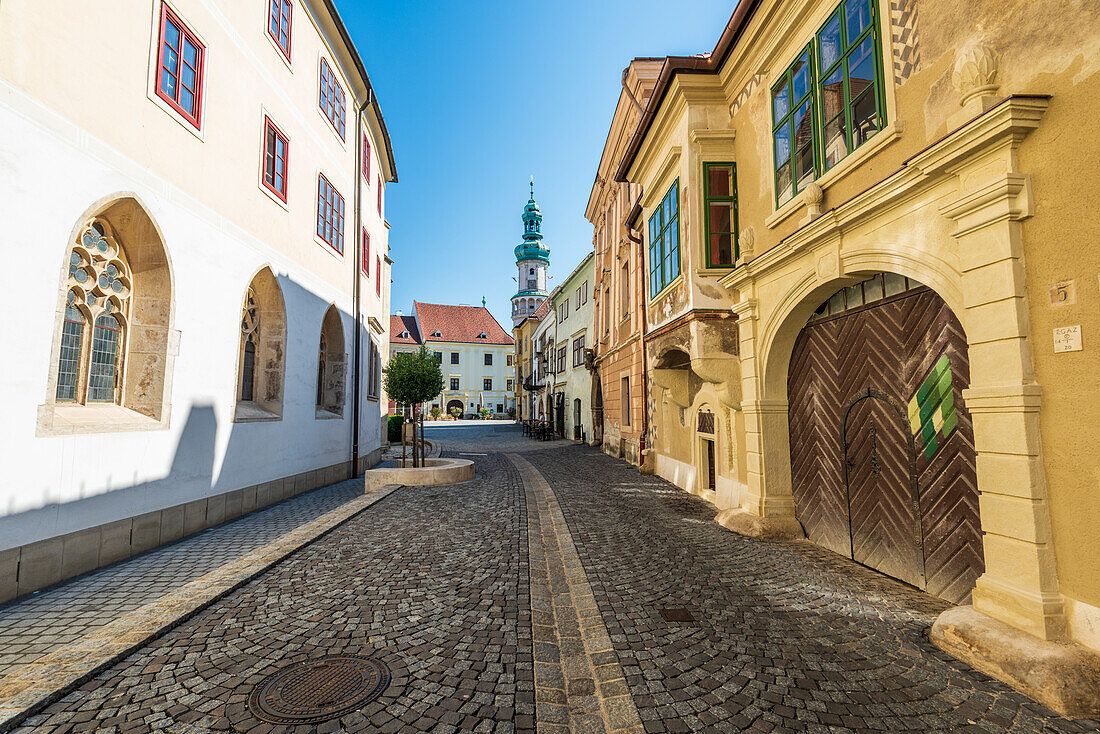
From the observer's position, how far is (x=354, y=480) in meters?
12.7

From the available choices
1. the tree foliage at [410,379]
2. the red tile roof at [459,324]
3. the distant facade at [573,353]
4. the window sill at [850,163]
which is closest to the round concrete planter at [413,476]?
the tree foliage at [410,379]

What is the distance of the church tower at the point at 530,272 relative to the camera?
6675 cm

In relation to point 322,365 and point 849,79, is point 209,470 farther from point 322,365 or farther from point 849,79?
point 849,79

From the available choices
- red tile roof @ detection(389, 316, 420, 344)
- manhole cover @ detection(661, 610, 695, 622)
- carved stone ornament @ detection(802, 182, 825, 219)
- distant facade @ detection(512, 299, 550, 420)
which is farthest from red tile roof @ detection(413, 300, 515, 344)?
manhole cover @ detection(661, 610, 695, 622)

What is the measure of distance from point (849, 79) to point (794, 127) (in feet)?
3.30

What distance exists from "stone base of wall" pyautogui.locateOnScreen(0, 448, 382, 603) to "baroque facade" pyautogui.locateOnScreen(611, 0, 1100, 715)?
25.5 feet

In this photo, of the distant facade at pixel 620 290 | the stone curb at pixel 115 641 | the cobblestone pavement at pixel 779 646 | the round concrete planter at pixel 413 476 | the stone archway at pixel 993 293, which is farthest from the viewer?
the distant facade at pixel 620 290

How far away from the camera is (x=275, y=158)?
9672mm

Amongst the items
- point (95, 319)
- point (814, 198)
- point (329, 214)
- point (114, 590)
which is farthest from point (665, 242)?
point (114, 590)

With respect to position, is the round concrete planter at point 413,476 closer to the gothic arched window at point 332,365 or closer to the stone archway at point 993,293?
the gothic arched window at point 332,365

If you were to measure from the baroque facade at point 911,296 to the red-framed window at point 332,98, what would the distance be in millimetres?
8403

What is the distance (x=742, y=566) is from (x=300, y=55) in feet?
42.9

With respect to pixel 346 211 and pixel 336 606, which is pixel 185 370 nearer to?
pixel 336 606

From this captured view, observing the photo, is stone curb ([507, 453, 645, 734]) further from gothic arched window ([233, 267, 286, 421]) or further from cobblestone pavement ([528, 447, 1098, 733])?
gothic arched window ([233, 267, 286, 421])
